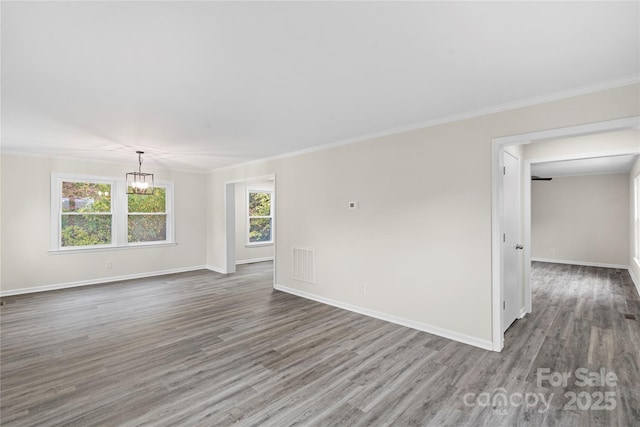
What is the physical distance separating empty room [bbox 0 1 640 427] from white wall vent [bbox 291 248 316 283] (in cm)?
4

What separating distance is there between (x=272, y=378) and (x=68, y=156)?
5777mm

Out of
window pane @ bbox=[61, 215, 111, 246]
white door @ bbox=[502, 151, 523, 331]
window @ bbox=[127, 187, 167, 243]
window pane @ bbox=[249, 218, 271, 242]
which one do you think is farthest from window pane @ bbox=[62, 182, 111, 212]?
white door @ bbox=[502, 151, 523, 331]

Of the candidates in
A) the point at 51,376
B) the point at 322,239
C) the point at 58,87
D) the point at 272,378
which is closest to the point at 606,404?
the point at 272,378

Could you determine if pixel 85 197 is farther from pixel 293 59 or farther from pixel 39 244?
pixel 293 59

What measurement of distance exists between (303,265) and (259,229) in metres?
4.10

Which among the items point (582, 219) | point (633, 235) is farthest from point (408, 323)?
point (582, 219)

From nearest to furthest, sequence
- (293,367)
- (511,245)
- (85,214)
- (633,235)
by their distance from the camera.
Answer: (293,367) < (511,245) < (85,214) < (633,235)

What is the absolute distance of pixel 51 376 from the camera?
2717mm

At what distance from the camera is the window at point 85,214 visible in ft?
19.3

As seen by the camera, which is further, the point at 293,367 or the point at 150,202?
the point at 150,202

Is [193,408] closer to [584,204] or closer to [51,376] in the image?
[51,376]

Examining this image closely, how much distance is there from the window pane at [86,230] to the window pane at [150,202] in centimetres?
54

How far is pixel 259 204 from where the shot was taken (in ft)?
29.5

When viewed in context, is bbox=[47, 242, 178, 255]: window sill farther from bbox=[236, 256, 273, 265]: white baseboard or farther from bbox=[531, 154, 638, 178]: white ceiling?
bbox=[531, 154, 638, 178]: white ceiling
